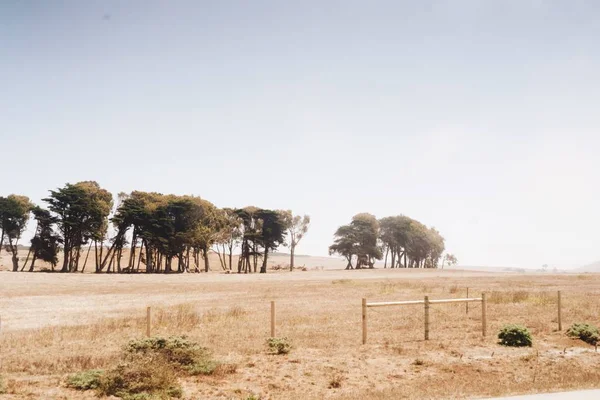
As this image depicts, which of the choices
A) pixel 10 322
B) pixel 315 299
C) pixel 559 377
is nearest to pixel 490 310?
pixel 315 299

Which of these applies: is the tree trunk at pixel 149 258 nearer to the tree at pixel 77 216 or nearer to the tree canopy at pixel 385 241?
the tree at pixel 77 216

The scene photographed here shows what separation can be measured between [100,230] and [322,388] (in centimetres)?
8065

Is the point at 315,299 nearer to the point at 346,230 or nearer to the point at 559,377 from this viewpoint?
the point at 559,377

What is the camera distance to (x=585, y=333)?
59.6ft

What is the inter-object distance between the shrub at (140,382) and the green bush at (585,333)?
15.8m

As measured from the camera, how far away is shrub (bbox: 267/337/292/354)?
51.1ft

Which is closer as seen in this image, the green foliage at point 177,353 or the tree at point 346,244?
the green foliage at point 177,353

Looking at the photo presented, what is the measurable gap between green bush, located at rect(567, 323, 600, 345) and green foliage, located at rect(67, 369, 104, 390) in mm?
17673

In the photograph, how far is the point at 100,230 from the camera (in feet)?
274

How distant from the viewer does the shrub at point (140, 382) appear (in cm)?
1104

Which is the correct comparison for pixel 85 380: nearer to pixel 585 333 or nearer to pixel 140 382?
pixel 140 382

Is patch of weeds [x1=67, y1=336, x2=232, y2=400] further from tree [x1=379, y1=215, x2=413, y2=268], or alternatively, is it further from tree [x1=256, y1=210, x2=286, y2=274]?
tree [x1=379, y1=215, x2=413, y2=268]

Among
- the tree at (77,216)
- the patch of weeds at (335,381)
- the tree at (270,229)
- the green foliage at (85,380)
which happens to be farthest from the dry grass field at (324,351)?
the tree at (270,229)

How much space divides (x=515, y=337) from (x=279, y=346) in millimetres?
9122
